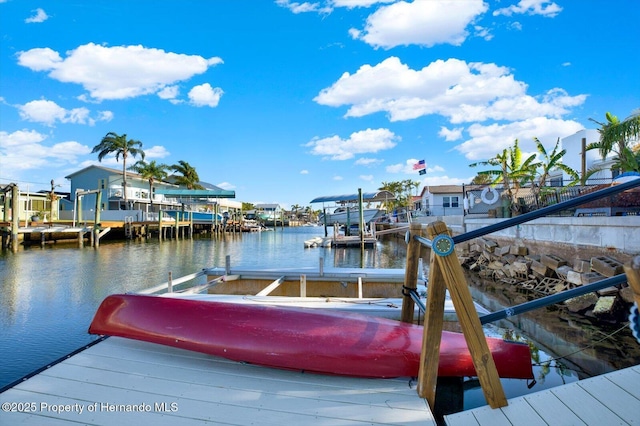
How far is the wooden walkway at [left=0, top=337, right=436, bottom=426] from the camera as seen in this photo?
107 inches

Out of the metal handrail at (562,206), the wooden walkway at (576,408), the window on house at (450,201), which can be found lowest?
the wooden walkway at (576,408)

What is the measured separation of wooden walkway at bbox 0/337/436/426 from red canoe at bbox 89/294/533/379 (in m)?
0.15

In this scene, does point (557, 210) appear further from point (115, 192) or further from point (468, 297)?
point (115, 192)

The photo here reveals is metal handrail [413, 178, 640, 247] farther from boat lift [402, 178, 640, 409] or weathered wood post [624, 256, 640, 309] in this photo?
weathered wood post [624, 256, 640, 309]

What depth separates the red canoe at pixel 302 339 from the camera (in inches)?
134

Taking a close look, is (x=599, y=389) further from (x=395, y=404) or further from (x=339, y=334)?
(x=339, y=334)

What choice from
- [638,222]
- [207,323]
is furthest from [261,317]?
[638,222]

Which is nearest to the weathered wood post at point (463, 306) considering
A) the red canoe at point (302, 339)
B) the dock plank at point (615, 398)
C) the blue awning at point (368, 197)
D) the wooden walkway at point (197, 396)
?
the wooden walkway at point (197, 396)

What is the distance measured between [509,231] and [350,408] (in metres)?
14.6

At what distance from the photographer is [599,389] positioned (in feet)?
9.14

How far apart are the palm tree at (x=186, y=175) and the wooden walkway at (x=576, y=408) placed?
64.5 metres

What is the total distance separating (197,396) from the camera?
119 inches

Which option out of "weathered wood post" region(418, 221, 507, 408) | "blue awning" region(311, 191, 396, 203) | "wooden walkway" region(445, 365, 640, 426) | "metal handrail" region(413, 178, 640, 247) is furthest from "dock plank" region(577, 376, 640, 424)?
"blue awning" region(311, 191, 396, 203)

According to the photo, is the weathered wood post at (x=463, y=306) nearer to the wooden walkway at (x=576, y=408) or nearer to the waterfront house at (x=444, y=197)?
the wooden walkway at (x=576, y=408)
